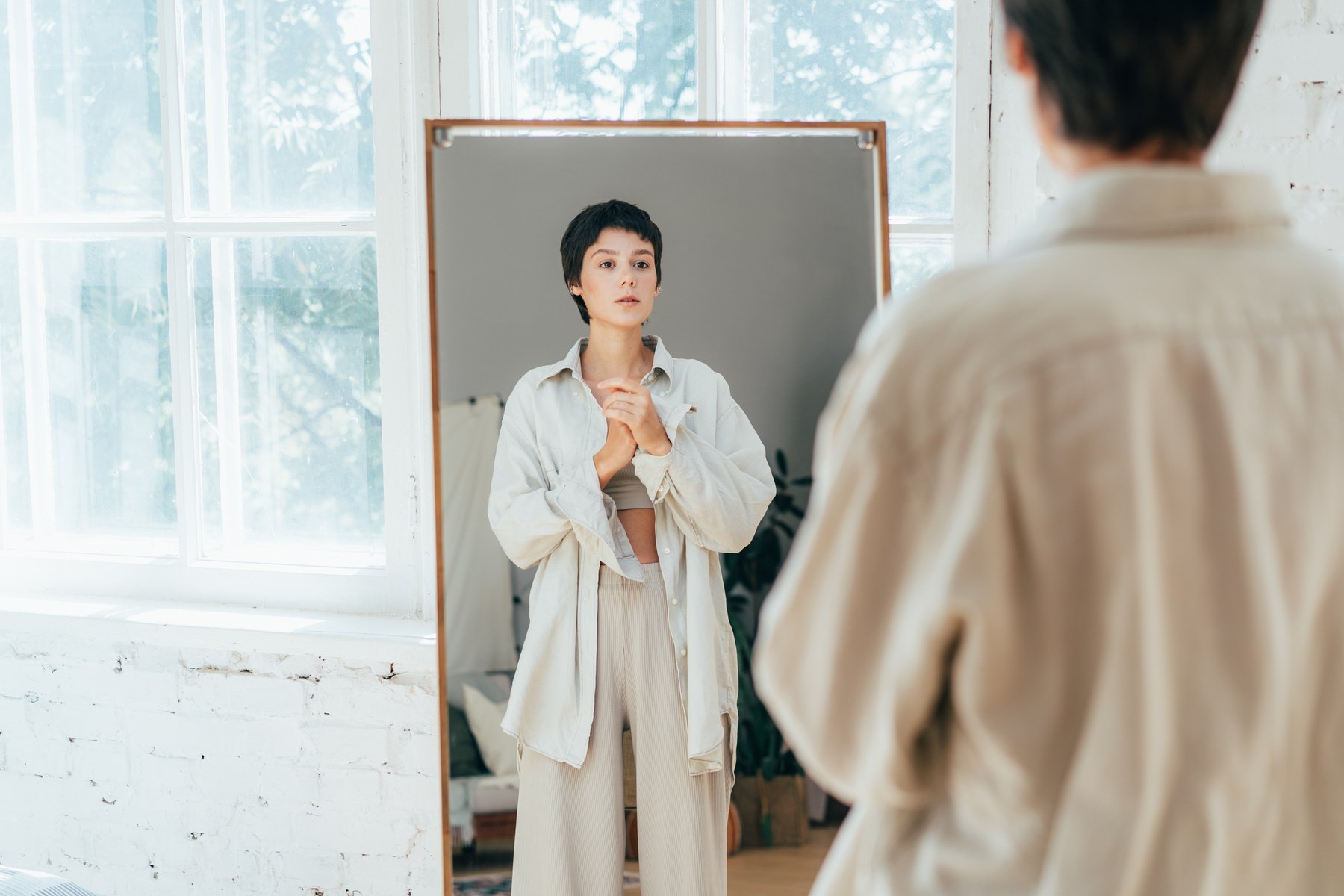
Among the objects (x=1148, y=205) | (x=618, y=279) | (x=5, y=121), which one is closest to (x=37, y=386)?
(x=5, y=121)

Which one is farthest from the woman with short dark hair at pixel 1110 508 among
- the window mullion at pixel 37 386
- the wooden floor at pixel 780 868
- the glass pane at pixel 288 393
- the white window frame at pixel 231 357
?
the window mullion at pixel 37 386

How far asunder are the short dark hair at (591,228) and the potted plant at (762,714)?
1.27 feet

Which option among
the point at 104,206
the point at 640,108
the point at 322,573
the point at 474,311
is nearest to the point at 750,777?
the point at 474,311

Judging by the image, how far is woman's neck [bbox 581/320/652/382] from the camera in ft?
5.04

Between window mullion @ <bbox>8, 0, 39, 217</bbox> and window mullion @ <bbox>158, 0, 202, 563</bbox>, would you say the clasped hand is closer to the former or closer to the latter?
window mullion @ <bbox>158, 0, 202, 563</bbox>

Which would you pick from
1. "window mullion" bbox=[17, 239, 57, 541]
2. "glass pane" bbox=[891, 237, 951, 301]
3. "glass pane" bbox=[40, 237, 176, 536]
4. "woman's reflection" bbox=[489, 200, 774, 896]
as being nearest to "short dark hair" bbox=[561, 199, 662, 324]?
"woman's reflection" bbox=[489, 200, 774, 896]

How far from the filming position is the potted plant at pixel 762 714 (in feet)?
5.10

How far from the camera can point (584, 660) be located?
151 cm

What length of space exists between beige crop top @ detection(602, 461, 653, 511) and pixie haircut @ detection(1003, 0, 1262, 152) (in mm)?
973

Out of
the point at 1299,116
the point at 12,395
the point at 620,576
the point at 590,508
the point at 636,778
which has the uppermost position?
the point at 1299,116

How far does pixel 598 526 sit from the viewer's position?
1.50m

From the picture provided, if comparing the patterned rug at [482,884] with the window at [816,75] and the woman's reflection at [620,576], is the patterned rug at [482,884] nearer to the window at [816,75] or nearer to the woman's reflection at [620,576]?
the woman's reflection at [620,576]

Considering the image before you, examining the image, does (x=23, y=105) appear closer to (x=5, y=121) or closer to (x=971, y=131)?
(x=5, y=121)

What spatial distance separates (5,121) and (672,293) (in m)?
1.60
